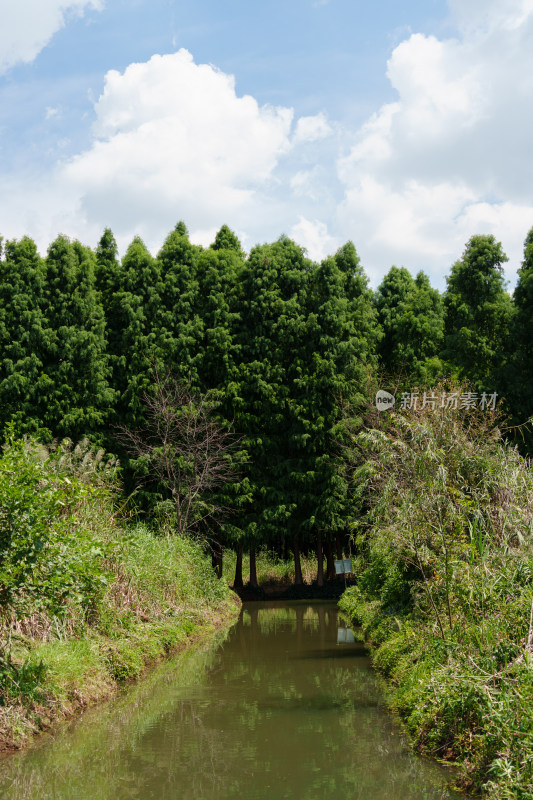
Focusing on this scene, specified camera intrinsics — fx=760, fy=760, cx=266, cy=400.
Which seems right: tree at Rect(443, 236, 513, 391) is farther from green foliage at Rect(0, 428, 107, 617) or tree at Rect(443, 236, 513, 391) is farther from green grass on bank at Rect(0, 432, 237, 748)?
green foliage at Rect(0, 428, 107, 617)

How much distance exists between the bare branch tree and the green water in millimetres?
10592

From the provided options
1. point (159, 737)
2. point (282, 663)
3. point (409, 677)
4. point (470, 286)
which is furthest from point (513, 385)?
point (159, 737)

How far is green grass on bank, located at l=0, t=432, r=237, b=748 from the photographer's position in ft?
26.6

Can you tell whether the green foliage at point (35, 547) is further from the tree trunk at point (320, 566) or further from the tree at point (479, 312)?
the tree at point (479, 312)

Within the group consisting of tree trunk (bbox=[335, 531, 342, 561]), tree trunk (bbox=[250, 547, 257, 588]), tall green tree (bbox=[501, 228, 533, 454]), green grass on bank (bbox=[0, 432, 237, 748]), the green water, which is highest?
tall green tree (bbox=[501, 228, 533, 454])

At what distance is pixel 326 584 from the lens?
27.9 meters

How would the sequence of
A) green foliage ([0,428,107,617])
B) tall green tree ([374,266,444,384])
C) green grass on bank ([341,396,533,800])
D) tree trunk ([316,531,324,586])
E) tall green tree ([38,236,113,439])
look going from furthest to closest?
tall green tree ([374,266,444,384])
tree trunk ([316,531,324,586])
tall green tree ([38,236,113,439])
green foliage ([0,428,107,617])
green grass on bank ([341,396,533,800])

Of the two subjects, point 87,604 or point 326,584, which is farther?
point 326,584

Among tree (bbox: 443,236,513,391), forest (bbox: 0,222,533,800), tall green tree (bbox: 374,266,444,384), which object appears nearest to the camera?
forest (bbox: 0,222,533,800)

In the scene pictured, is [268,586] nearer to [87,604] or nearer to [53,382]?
[53,382]

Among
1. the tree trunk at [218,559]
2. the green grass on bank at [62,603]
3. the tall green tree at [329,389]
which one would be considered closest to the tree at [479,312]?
the tall green tree at [329,389]

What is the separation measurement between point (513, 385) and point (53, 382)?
15278mm

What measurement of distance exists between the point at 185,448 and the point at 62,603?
14902 mm

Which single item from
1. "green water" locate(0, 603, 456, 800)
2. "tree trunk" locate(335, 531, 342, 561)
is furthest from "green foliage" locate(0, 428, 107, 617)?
"tree trunk" locate(335, 531, 342, 561)
